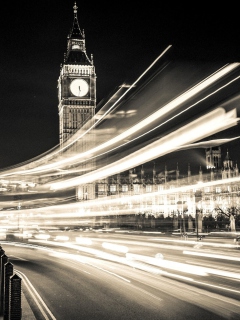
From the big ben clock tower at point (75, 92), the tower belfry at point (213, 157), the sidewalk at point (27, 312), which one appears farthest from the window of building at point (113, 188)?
the sidewalk at point (27, 312)

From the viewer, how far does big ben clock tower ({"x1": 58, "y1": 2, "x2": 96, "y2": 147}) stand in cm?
12025

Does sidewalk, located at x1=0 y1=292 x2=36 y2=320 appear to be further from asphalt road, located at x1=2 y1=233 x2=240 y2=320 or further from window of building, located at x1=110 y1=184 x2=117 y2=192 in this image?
window of building, located at x1=110 y1=184 x2=117 y2=192

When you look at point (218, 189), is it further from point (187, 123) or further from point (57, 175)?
point (187, 123)

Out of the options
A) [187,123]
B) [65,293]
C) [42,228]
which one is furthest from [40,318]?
[42,228]

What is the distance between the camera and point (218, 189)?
91.9 m

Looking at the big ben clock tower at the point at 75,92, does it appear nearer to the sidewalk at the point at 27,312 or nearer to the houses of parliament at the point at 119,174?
the houses of parliament at the point at 119,174

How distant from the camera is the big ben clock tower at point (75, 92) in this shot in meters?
120

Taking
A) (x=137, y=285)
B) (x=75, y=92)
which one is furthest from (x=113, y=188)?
(x=137, y=285)

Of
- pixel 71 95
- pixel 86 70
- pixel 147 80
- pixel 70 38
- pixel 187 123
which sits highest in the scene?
pixel 70 38

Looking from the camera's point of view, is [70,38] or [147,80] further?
[70,38]

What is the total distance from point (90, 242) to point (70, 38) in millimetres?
117377

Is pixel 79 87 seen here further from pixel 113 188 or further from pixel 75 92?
pixel 113 188

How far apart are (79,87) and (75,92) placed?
2.28m

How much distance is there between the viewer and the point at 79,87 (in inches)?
4899
